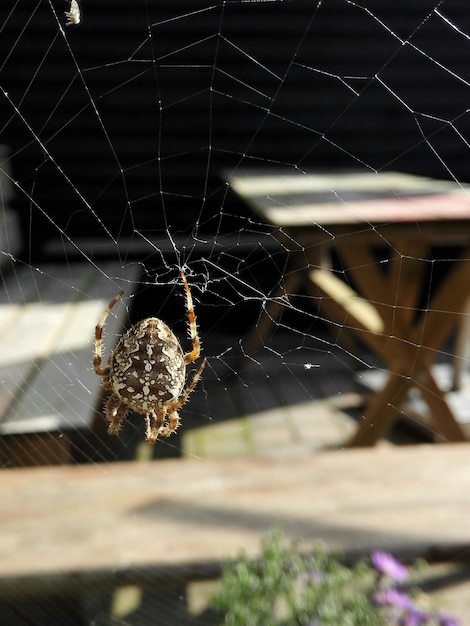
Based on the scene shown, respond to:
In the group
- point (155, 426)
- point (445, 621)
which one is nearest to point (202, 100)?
point (155, 426)

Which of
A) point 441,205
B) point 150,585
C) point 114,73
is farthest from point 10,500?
point 114,73

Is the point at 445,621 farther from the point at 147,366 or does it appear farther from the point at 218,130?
the point at 218,130

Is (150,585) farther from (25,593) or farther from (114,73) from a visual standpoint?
(114,73)

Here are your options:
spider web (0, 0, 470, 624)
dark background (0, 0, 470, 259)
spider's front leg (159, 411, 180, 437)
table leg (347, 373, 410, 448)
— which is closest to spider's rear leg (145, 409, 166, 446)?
spider's front leg (159, 411, 180, 437)

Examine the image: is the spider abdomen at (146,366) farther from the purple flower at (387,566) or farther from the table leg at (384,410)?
the table leg at (384,410)

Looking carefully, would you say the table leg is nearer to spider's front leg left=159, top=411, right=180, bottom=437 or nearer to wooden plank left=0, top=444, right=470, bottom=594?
wooden plank left=0, top=444, right=470, bottom=594
